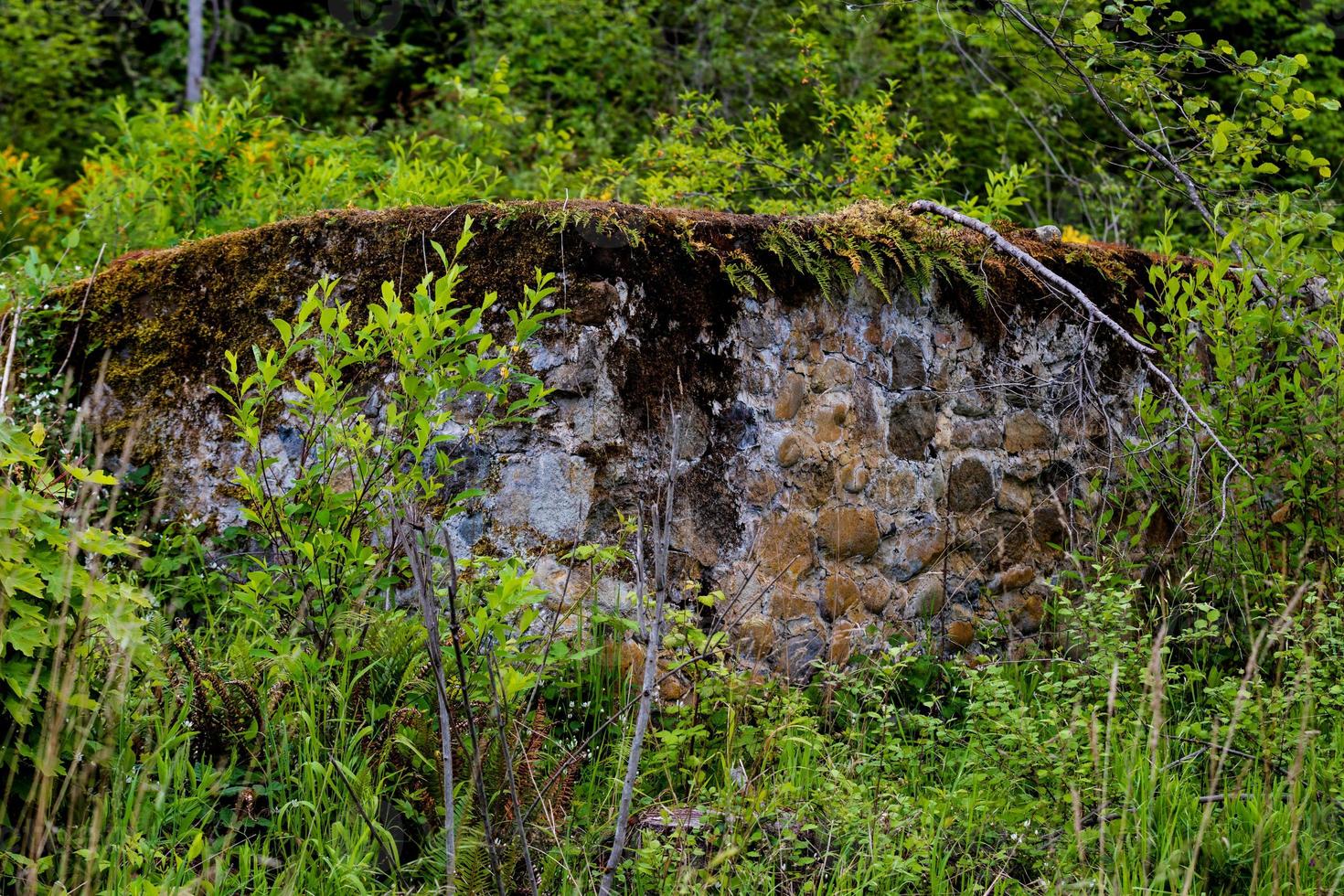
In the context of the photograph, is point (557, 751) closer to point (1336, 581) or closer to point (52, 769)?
point (52, 769)

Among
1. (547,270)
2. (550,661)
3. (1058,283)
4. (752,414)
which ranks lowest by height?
(550,661)

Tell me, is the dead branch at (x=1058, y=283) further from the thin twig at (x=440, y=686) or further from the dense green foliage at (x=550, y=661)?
the thin twig at (x=440, y=686)

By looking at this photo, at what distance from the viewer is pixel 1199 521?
4016 mm

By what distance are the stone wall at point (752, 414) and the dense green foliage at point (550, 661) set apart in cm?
14

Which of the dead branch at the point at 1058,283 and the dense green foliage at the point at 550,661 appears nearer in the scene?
the dense green foliage at the point at 550,661

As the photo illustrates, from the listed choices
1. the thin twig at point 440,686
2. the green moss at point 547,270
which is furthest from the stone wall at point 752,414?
the thin twig at point 440,686

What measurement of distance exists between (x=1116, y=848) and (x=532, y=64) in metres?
7.83

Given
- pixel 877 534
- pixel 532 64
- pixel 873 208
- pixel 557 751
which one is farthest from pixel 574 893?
pixel 532 64

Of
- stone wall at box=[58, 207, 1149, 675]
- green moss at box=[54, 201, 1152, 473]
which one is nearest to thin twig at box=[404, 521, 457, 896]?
stone wall at box=[58, 207, 1149, 675]

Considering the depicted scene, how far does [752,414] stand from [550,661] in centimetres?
114

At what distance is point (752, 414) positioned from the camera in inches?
142

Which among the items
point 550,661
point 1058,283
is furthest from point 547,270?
point 1058,283

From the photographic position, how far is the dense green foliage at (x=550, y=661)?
2.33 m

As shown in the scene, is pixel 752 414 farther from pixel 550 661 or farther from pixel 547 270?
pixel 550 661
